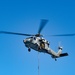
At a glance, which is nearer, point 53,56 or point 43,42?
point 43,42

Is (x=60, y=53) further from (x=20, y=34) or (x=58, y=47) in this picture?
(x=20, y=34)

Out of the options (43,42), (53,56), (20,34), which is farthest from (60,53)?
(20,34)

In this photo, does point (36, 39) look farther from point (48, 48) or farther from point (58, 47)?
point (58, 47)

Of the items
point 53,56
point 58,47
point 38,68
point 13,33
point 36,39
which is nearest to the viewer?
point 38,68

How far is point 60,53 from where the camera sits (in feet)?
213

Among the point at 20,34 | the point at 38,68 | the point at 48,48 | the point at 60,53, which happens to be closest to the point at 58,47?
the point at 60,53

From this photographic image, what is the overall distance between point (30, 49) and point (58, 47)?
15.8 m

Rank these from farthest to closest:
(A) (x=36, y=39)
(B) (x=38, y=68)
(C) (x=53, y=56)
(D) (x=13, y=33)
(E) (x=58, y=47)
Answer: (E) (x=58, y=47) < (C) (x=53, y=56) < (A) (x=36, y=39) < (D) (x=13, y=33) < (B) (x=38, y=68)

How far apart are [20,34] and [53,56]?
1062 cm

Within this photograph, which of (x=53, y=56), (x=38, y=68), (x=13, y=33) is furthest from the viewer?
(x=53, y=56)

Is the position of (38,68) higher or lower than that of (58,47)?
lower

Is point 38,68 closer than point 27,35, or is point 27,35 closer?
point 38,68

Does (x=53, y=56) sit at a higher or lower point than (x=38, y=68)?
higher

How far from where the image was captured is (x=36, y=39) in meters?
56.9
